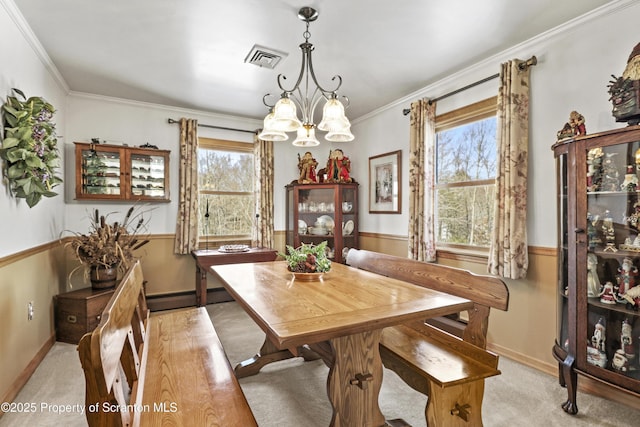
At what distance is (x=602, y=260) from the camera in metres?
1.98

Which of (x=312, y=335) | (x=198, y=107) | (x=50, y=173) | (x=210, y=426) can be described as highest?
(x=198, y=107)

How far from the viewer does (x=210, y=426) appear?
1162 millimetres

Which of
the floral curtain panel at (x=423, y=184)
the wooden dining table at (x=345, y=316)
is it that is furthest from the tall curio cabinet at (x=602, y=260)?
the floral curtain panel at (x=423, y=184)

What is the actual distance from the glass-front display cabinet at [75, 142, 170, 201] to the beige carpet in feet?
5.83

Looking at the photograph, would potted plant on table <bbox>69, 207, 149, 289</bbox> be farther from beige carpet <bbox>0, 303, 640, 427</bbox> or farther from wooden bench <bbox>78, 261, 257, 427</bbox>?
wooden bench <bbox>78, 261, 257, 427</bbox>

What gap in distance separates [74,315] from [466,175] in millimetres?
3917

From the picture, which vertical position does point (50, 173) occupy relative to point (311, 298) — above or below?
above

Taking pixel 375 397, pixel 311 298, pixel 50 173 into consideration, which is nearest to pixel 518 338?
pixel 375 397

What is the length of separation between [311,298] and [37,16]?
2668 millimetres

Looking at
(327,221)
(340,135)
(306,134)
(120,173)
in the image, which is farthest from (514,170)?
(120,173)

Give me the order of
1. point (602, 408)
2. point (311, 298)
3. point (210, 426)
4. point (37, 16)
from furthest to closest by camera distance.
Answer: point (37, 16)
point (602, 408)
point (311, 298)
point (210, 426)

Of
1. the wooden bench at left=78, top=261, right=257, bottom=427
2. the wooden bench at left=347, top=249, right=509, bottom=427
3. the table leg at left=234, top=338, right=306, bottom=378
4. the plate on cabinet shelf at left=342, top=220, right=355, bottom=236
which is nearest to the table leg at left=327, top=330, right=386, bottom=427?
the wooden bench at left=347, top=249, right=509, bottom=427

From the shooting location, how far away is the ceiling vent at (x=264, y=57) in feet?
8.81

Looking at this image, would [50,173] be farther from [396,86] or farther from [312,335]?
[396,86]
